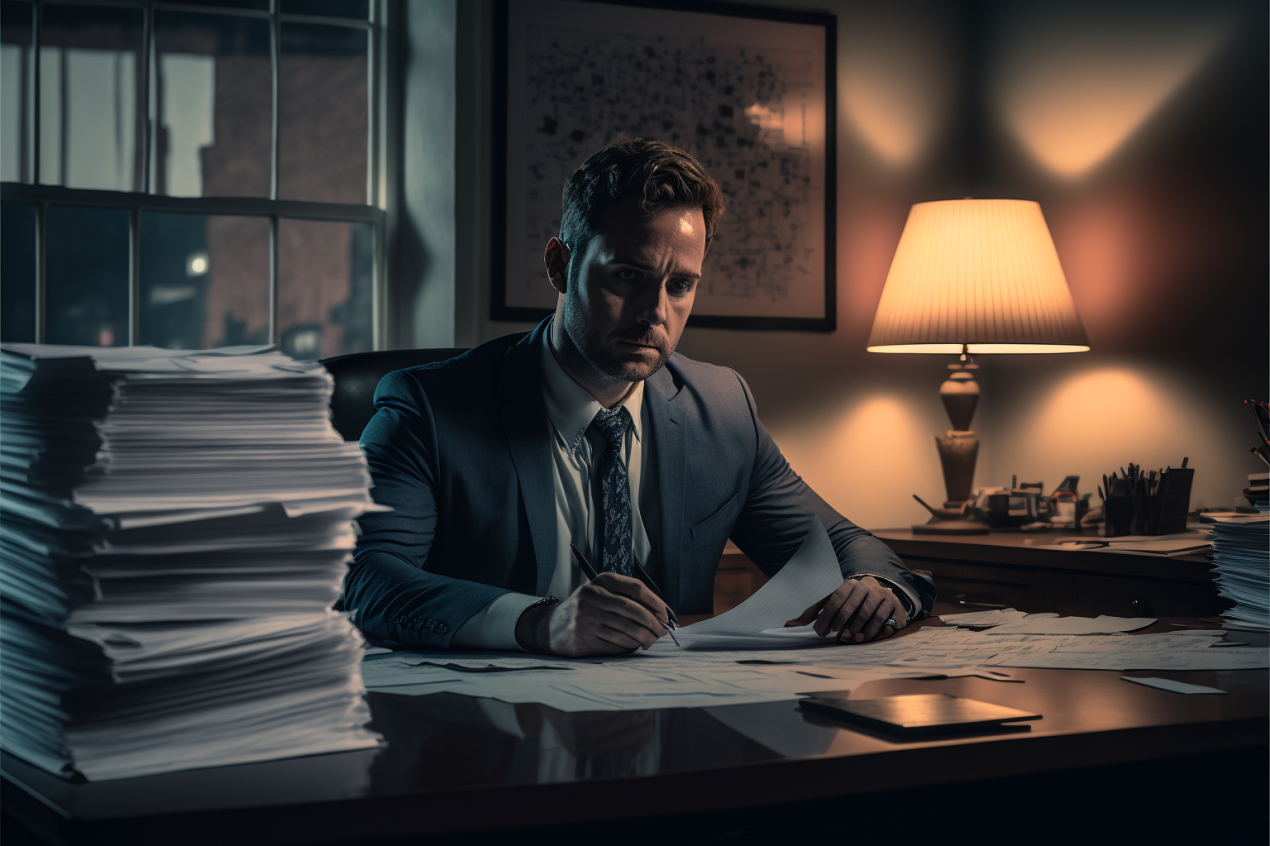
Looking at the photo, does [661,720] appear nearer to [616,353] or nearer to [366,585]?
[366,585]

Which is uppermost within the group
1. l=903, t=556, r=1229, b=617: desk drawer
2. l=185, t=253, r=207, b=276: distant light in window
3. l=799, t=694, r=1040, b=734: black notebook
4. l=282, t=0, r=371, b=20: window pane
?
l=282, t=0, r=371, b=20: window pane

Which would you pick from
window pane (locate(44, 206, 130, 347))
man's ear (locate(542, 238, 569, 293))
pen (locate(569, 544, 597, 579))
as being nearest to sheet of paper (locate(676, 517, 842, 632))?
pen (locate(569, 544, 597, 579))

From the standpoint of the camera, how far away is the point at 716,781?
23.1 inches

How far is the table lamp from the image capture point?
253cm

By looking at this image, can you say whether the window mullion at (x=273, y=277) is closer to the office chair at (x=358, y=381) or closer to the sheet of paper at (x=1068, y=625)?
the office chair at (x=358, y=381)

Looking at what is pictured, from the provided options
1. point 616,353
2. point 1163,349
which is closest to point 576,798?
point 616,353

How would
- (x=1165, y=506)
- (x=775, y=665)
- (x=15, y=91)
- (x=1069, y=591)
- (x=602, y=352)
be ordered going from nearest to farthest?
(x=775, y=665) < (x=602, y=352) < (x=1069, y=591) < (x=1165, y=506) < (x=15, y=91)

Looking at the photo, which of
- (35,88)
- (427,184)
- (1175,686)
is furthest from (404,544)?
(35,88)

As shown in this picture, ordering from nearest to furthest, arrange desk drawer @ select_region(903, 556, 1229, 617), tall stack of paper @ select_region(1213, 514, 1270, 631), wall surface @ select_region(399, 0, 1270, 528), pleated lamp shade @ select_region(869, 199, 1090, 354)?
tall stack of paper @ select_region(1213, 514, 1270, 631)
desk drawer @ select_region(903, 556, 1229, 617)
wall surface @ select_region(399, 0, 1270, 528)
pleated lamp shade @ select_region(869, 199, 1090, 354)

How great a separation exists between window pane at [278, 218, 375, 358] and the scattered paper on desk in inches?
99.1

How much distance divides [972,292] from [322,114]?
72.6 inches

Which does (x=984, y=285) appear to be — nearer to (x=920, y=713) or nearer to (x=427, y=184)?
(x=427, y=184)

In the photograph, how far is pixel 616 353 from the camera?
152 cm

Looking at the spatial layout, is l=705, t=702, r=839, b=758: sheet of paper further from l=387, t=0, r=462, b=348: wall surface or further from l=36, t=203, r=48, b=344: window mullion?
l=36, t=203, r=48, b=344: window mullion
